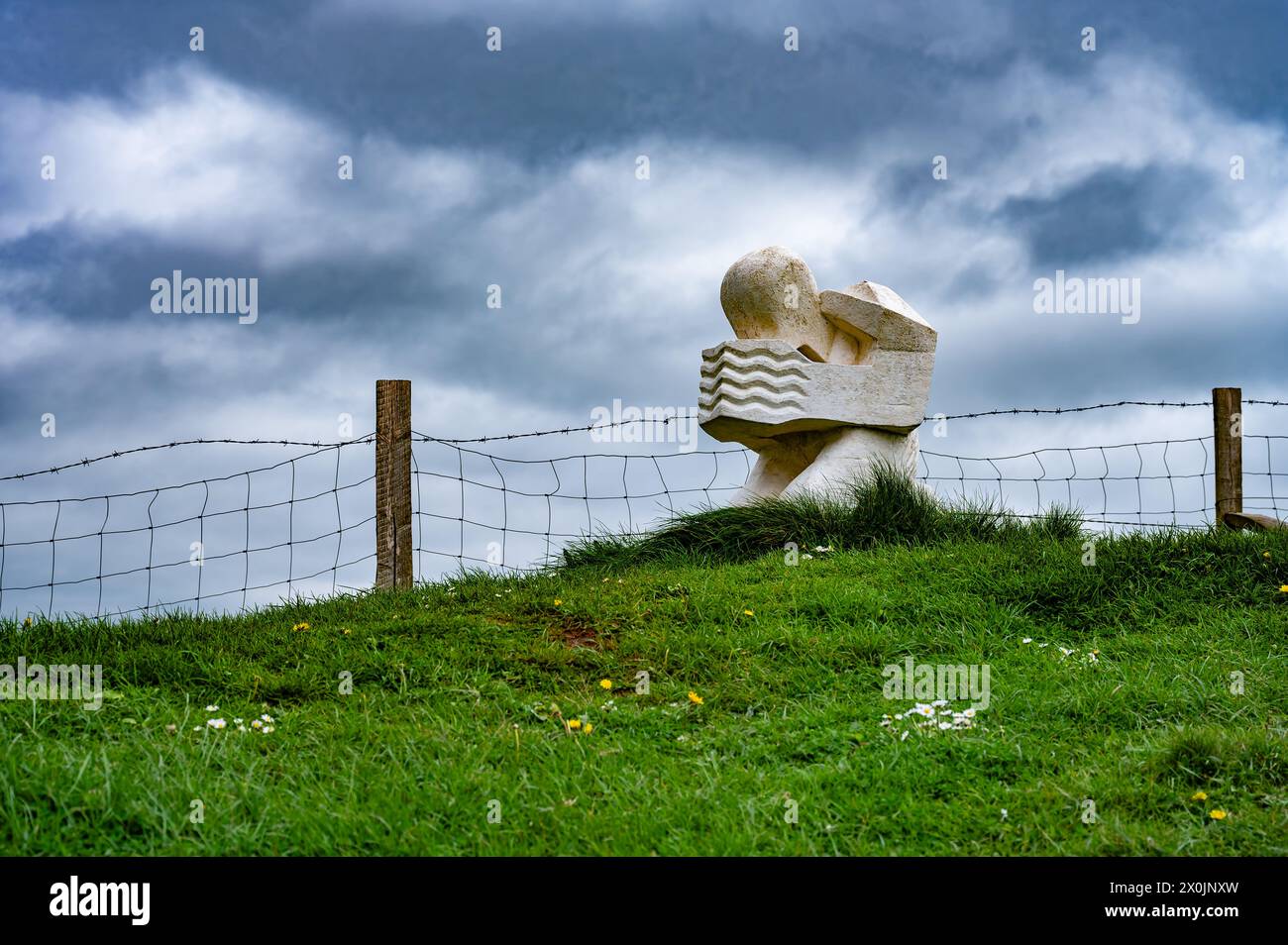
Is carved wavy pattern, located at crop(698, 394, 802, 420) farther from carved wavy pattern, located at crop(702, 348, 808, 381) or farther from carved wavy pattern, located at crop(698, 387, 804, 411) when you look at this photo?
carved wavy pattern, located at crop(702, 348, 808, 381)

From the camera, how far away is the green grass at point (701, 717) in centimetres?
395

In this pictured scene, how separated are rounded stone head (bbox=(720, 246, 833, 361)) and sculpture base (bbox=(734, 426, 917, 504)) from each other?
0.83 m

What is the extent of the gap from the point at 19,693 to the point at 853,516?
6.28 m

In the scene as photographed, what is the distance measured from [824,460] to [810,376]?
770mm

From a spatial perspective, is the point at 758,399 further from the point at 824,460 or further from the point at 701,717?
the point at 701,717

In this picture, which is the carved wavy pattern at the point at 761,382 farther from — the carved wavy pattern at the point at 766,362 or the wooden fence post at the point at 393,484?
the wooden fence post at the point at 393,484

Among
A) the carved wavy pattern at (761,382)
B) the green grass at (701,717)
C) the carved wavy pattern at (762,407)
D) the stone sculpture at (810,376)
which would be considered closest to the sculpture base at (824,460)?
the stone sculpture at (810,376)

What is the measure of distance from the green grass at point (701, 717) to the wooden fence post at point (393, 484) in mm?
945

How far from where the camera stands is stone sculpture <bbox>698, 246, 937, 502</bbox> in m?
9.95

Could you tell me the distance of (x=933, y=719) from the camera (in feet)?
17.0

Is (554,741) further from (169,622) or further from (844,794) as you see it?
(169,622)

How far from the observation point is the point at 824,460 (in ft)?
33.3

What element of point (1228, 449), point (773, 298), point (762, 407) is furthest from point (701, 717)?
point (1228, 449)
